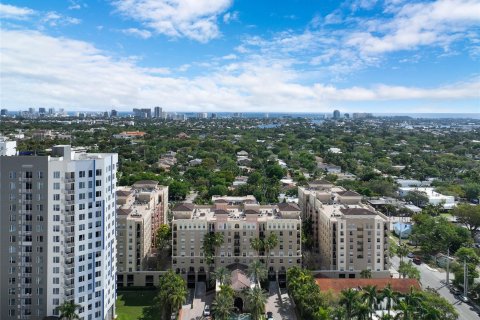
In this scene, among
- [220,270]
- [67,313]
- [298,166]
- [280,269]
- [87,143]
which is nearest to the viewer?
[67,313]

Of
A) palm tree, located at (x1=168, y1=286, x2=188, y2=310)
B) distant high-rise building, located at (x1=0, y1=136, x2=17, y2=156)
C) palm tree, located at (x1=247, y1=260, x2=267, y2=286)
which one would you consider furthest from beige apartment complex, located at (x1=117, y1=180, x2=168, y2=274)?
distant high-rise building, located at (x1=0, y1=136, x2=17, y2=156)

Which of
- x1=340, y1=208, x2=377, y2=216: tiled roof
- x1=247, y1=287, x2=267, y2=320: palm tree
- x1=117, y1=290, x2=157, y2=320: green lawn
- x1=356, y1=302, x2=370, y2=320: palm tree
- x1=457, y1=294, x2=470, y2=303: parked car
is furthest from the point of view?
x1=340, y1=208, x2=377, y2=216: tiled roof

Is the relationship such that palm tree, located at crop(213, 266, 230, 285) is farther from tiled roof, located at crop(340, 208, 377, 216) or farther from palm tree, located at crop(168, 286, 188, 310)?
tiled roof, located at crop(340, 208, 377, 216)

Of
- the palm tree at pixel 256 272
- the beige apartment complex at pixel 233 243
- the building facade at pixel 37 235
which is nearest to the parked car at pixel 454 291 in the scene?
the beige apartment complex at pixel 233 243

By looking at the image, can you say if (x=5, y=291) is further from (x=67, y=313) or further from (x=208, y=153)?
(x=208, y=153)

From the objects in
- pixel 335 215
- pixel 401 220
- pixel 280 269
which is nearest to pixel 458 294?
pixel 335 215

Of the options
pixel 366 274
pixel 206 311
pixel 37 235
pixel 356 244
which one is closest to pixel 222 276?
pixel 206 311
